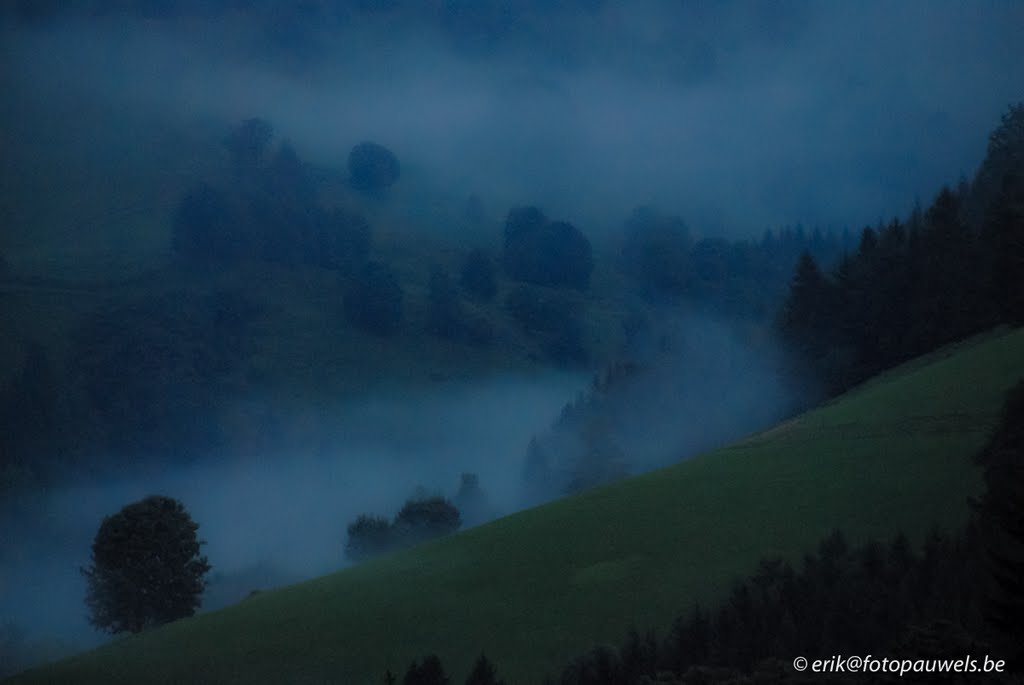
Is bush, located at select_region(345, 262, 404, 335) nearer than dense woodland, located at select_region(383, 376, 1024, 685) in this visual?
No

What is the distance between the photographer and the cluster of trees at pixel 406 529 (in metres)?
93.4

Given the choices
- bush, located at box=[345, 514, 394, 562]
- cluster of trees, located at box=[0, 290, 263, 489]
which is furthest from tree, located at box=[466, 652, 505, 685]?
→ cluster of trees, located at box=[0, 290, 263, 489]

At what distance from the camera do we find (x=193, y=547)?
6706 centimetres

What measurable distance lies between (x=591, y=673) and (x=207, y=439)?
137613 mm

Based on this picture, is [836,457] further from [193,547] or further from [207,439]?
[207,439]

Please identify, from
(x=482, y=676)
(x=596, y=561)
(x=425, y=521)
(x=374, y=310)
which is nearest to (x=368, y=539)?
(x=425, y=521)

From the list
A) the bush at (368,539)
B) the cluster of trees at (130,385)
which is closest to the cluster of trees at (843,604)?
the bush at (368,539)

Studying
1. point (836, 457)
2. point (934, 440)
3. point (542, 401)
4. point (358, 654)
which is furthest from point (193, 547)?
point (542, 401)

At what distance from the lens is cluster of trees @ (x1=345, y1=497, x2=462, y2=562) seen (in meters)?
93.4

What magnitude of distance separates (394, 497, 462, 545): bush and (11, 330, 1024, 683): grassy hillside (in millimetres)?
34521

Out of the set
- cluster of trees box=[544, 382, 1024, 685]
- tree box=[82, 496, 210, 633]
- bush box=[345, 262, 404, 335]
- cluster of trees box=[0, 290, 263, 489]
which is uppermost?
bush box=[345, 262, 404, 335]

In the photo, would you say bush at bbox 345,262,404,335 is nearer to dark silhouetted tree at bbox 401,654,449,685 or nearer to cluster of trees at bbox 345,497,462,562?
cluster of trees at bbox 345,497,462,562

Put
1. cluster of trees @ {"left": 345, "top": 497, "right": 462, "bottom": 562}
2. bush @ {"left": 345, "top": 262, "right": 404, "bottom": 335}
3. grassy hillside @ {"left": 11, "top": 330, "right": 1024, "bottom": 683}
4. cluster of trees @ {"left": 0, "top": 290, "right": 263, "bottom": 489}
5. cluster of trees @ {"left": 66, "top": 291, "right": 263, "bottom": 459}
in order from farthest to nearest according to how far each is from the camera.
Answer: bush @ {"left": 345, "top": 262, "right": 404, "bottom": 335} < cluster of trees @ {"left": 66, "top": 291, "right": 263, "bottom": 459} < cluster of trees @ {"left": 0, "top": 290, "right": 263, "bottom": 489} < cluster of trees @ {"left": 345, "top": 497, "right": 462, "bottom": 562} < grassy hillside @ {"left": 11, "top": 330, "right": 1024, "bottom": 683}

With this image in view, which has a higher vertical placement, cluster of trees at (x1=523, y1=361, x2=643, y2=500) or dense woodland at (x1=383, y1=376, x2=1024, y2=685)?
cluster of trees at (x1=523, y1=361, x2=643, y2=500)
